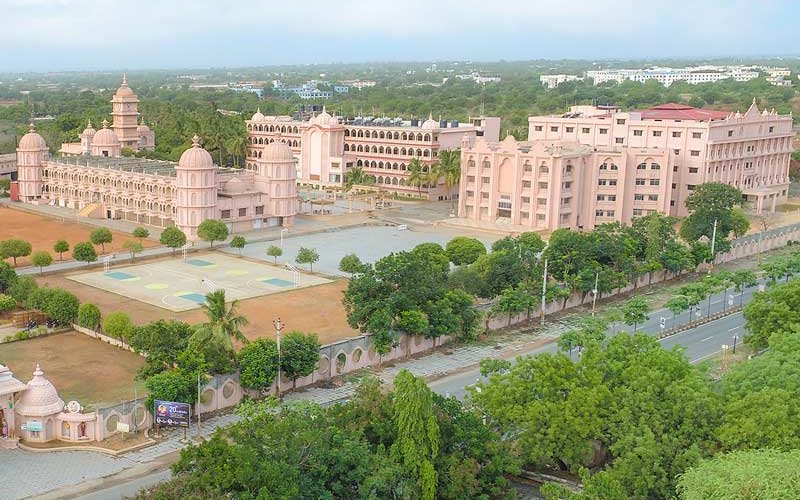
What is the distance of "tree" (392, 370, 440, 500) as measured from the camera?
84.4ft

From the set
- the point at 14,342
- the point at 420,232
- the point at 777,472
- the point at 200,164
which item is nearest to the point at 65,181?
the point at 200,164

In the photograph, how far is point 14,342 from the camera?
44562 mm

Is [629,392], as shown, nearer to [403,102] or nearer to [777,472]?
[777,472]

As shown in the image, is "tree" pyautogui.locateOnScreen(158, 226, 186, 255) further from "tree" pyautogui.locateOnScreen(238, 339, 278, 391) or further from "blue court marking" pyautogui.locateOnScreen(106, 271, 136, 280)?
"tree" pyautogui.locateOnScreen(238, 339, 278, 391)

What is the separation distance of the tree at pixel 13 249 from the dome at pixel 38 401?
2948 cm

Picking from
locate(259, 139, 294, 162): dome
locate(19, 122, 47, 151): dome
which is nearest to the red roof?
locate(259, 139, 294, 162): dome

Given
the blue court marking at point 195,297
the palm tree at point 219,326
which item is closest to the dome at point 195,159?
the blue court marking at point 195,297

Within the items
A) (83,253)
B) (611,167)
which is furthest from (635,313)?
(611,167)

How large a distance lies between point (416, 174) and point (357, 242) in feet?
78.9

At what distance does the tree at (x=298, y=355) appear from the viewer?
37.1 meters

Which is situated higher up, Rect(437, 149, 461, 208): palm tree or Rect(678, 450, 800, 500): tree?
Rect(437, 149, 461, 208): palm tree

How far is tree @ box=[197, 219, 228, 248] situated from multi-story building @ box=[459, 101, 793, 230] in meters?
25.0

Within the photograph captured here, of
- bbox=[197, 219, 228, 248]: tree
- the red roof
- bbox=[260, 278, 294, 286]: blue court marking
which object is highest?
the red roof

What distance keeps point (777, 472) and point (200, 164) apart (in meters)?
58.1
